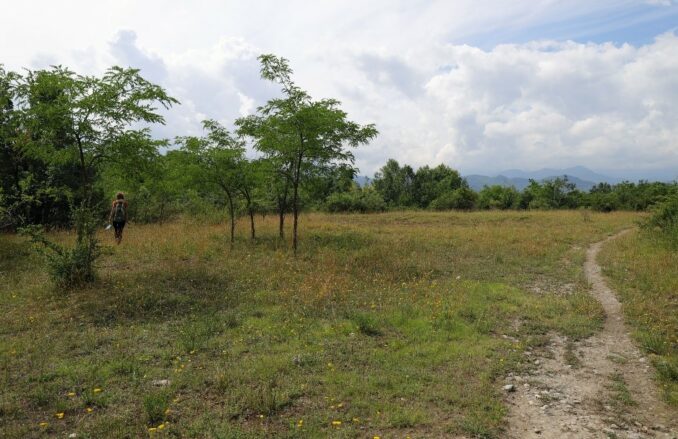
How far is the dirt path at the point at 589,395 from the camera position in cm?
516

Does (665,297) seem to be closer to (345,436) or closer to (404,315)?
(404,315)

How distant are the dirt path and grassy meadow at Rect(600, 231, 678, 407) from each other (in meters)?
0.23

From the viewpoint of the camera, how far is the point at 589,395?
6.00m

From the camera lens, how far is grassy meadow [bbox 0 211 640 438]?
526 centimetres

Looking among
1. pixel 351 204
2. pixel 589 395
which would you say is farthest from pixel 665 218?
pixel 351 204

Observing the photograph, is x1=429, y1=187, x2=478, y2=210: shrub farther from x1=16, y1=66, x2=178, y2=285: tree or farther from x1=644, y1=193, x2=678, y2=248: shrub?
x1=16, y1=66, x2=178, y2=285: tree

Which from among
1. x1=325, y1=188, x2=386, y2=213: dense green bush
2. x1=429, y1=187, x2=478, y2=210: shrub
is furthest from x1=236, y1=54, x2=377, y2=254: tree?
x1=429, y1=187, x2=478, y2=210: shrub

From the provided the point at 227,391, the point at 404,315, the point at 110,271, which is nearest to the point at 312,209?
the point at 110,271

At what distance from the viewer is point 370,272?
1288cm

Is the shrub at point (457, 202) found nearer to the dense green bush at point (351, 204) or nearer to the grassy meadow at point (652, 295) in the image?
the dense green bush at point (351, 204)

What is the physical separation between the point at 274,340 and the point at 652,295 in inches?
358

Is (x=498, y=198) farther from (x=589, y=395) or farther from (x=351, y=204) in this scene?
(x=589, y=395)

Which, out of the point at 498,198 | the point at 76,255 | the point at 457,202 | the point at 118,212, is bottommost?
the point at 76,255

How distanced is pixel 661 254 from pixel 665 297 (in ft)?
17.9
